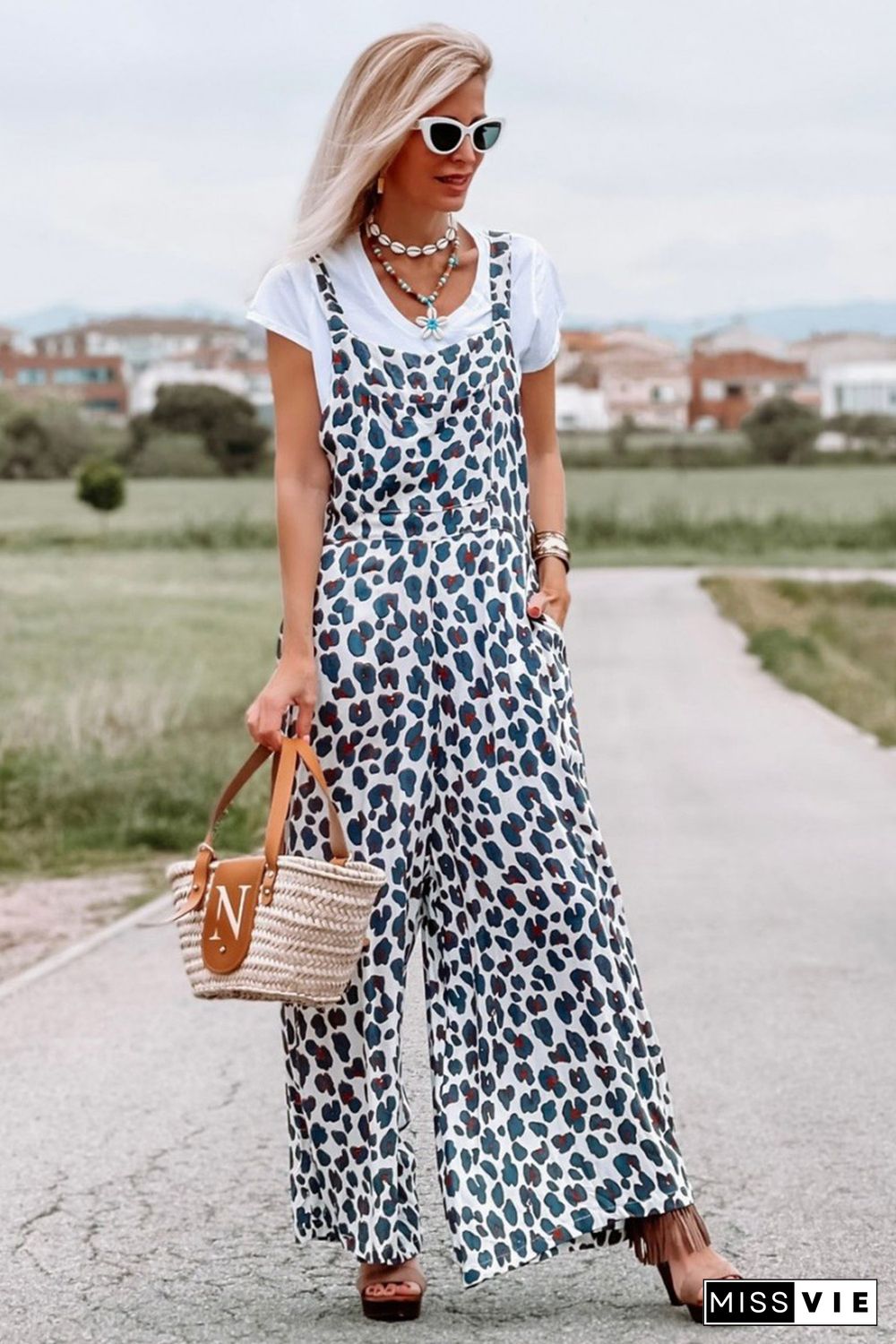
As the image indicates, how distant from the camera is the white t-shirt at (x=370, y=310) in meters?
3.99

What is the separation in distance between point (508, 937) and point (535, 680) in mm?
415

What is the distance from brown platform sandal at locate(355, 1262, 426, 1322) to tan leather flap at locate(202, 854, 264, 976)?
0.60 meters

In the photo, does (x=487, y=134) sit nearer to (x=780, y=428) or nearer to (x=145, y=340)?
(x=145, y=340)

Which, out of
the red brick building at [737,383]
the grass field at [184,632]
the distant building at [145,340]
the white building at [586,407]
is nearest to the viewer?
the grass field at [184,632]

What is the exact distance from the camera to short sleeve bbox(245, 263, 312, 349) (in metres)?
3.98

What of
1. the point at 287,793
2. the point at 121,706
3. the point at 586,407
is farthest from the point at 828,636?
the point at 586,407

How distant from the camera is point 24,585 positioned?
130 feet

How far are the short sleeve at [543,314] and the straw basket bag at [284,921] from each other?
30.5 inches

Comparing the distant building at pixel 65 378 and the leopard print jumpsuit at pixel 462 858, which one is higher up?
the leopard print jumpsuit at pixel 462 858

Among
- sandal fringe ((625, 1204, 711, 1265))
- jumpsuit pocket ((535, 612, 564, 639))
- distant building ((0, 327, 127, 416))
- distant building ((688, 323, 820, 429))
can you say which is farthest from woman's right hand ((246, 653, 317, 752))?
distant building ((688, 323, 820, 429))

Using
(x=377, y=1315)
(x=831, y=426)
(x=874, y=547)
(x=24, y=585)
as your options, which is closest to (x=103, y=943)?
(x=377, y=1315)

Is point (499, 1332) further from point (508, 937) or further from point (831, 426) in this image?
point (831, 426)

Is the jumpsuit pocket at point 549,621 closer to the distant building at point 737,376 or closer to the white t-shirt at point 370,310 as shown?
the white t-shirt at point 370,310

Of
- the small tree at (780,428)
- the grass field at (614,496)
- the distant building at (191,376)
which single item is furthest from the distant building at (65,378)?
the small tree at (780,428)
